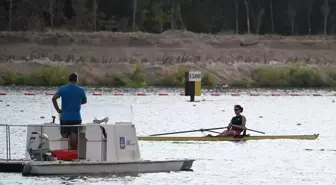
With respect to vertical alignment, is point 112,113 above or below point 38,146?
above

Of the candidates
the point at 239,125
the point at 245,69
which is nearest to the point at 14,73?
the point at 245,69

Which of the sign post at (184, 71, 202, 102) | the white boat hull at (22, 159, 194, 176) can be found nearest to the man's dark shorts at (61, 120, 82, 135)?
the white boat hull at (22, 159, 194, 176)

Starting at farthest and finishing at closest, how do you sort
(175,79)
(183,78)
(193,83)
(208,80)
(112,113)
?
(183,78)
(175,79)
(208,80)
(193,83)
(112,113)

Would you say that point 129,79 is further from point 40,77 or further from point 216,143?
point 216,143

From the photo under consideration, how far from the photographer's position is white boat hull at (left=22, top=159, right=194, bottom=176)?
28.2m

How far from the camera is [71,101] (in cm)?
2903

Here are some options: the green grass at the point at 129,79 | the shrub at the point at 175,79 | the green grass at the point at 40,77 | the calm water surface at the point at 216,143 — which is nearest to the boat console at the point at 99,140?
the calm water surface at the point at 216,143

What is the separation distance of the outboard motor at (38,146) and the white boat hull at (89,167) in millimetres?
254

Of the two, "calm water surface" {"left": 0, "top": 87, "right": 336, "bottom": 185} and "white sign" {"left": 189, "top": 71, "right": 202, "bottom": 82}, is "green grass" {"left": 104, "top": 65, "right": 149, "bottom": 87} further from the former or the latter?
"white sign" {"left": 189, "top": 71, "right": 202, "bottom": 82}

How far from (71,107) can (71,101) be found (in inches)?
5.6

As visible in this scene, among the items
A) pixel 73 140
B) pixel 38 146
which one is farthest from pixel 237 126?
pixel 38 146

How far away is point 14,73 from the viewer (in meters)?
85.6

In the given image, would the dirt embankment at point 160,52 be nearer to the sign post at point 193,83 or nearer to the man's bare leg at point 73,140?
the sign post at point 193,83

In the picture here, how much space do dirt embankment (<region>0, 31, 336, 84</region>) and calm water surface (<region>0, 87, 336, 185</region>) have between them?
2164cm
